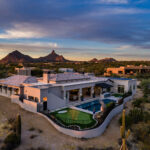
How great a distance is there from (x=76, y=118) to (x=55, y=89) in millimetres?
6199

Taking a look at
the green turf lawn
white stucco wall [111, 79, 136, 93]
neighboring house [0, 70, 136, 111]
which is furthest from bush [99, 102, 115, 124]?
white stucco wall [111, 79, 136, 93]

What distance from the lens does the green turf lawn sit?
49.2 feet

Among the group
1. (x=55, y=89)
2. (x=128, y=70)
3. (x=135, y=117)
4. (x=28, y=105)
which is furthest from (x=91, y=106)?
(x=128, y=70)

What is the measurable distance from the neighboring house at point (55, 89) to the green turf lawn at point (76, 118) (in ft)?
7.16

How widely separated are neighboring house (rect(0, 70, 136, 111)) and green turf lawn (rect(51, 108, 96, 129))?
2182mm

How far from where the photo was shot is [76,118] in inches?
647

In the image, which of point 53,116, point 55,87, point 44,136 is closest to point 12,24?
point 55,87

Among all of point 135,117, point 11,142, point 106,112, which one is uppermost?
point 106,112

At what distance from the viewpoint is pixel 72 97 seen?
24234 mm

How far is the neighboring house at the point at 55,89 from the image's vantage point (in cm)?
1917

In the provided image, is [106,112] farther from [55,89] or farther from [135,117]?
[55,89]

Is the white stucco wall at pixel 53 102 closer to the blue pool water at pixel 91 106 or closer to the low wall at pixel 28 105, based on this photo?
the low wall at pixel 28 105

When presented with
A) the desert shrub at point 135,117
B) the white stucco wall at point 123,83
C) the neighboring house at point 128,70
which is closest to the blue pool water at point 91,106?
the desert shrub at point 135,117

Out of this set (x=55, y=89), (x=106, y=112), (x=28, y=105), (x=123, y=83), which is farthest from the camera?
(x=123, y=83)
